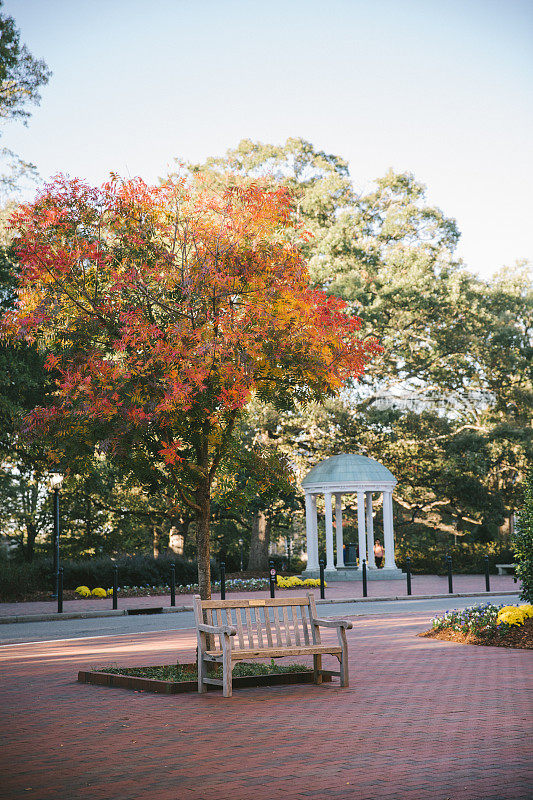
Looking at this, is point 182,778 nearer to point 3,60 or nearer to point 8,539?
point 3,60

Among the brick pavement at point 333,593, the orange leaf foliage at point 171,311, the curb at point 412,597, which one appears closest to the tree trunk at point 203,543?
the orange leaf foliage at point 171,311

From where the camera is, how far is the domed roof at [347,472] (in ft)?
110

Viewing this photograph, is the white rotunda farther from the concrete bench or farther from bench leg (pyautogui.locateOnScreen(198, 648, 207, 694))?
bench leg (pyautogui.locateOnScreen(198, 648, 207, 694))

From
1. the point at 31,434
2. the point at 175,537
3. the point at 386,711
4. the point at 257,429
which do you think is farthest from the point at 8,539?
the point at 386,711

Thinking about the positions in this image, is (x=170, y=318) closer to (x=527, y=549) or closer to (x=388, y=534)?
(x=527, y=549)

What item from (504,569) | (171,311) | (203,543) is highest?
(171,311)

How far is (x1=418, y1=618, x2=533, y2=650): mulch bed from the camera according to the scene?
1257 centimetres

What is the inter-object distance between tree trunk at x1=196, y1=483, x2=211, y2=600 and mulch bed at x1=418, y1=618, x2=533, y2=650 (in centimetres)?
466

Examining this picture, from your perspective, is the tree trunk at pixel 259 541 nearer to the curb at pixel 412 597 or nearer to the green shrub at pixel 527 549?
the curb at pixel 412 597

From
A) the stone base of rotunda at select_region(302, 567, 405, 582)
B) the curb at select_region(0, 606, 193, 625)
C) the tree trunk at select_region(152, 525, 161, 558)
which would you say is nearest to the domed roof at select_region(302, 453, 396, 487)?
the stone base of rotunda at select_region(302, 567, 405, 582)

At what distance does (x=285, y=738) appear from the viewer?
6.56 metres

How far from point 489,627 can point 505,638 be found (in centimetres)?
29

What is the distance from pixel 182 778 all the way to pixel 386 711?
2.72m

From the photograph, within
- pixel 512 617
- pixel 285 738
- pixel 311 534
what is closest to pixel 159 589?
pixel 311 534
